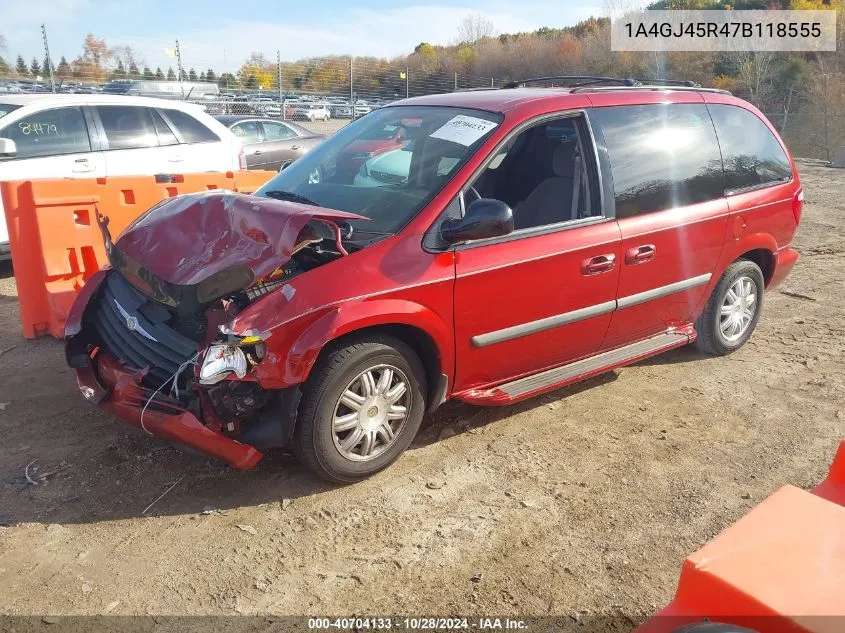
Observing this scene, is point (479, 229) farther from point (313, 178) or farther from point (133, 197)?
point (133, 197)

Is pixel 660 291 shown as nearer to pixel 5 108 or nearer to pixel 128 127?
pixel 128 127

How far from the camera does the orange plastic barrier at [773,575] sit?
164cm

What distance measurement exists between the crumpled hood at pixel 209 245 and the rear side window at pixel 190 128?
464cm

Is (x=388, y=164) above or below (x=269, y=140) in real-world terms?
below

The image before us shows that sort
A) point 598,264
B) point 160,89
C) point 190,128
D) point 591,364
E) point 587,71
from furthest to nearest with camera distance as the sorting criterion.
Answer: point 587,71 → point 160,89 → point 190,128 → point 591,364 → point 598,264

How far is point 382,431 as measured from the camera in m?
3.42

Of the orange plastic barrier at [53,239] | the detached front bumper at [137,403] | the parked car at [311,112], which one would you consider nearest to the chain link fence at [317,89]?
the parked car at [311,112]

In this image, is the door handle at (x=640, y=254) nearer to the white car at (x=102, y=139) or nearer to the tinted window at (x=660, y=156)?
the tinted window at (x=660, y=156)

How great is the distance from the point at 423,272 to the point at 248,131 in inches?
405

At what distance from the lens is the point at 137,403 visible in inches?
124

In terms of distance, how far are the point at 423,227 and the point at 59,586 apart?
2168 millimetres

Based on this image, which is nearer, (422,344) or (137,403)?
(137,403)

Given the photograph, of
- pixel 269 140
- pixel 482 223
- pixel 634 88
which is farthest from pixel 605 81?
pixel 269 140

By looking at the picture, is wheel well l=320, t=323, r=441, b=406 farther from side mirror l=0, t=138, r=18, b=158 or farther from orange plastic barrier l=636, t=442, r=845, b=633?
side mirror l=0, t=138, r=18, b=158
